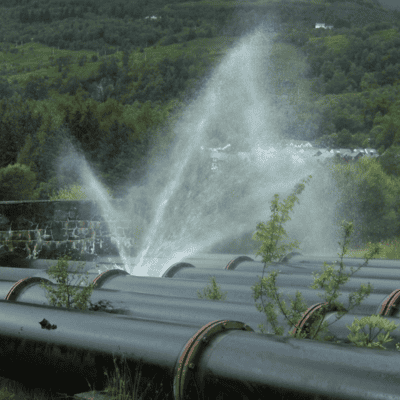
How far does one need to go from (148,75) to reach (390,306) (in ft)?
191

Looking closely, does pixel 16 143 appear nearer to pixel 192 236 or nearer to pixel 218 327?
pixel 192 236

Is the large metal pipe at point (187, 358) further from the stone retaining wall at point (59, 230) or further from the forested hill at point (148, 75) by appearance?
the forested hill at point (148, 75)

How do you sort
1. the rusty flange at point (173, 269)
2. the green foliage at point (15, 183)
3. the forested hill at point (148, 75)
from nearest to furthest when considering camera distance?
the rusty flange at point (173, 269), the green foliage at point (15, 183), the forested hill at point (148, 75)

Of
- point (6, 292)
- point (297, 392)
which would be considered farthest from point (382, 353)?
point (6, 292)

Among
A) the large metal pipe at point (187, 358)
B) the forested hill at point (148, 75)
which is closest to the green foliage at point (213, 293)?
the large metal pipe at point (187, 358)

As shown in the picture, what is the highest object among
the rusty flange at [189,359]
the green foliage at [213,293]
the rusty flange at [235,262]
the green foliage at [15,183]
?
the rusty flange at [189,359]

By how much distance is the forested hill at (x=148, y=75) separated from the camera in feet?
85.7

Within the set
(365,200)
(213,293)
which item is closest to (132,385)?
(213,293)

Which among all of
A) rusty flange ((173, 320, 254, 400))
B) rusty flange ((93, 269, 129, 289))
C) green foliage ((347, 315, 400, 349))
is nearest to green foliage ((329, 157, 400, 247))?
rusty flange ((93, 269, 129, 289))

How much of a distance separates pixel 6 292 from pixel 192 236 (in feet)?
33.4

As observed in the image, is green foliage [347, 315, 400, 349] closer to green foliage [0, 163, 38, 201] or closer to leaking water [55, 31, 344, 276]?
leaking water [55, 31, 344, 276]

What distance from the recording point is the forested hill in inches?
1029

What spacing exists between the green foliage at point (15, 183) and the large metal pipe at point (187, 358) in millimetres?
14332

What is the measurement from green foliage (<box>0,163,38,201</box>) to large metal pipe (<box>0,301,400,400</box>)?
564 inches
